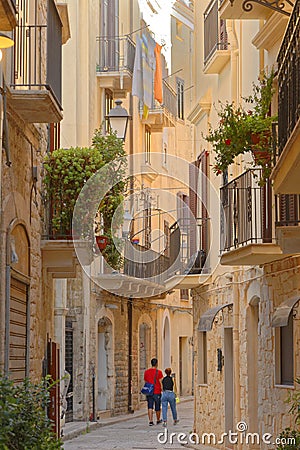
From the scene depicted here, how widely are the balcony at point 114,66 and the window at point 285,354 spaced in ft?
49.7

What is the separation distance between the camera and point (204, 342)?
23.5m

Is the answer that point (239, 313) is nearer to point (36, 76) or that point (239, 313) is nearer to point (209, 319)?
point (209, 319)

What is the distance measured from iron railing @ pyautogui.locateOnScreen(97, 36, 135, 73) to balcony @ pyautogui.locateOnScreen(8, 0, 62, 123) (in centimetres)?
1537

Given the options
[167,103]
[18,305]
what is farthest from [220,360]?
[167,103]

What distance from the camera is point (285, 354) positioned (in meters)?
15.8

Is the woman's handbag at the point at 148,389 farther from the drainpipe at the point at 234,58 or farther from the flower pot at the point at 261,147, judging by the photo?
the flower pot at the point at 261,147

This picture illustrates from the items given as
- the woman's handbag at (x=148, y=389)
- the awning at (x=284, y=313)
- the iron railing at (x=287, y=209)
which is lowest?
the woman's handbag at (x=148, y=389)

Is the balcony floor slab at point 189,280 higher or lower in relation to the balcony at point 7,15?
lower

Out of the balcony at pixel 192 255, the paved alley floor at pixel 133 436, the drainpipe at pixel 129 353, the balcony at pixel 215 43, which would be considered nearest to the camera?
the balcony at pixel 215 43

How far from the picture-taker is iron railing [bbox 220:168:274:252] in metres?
15.9

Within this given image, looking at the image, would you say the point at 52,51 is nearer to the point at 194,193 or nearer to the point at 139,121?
the point at 194,193

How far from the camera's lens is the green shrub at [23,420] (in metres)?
7.66

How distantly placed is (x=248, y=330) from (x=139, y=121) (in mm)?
18420

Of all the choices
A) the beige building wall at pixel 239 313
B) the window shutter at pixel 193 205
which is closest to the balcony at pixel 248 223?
the beige building wall at pixel 239 313
